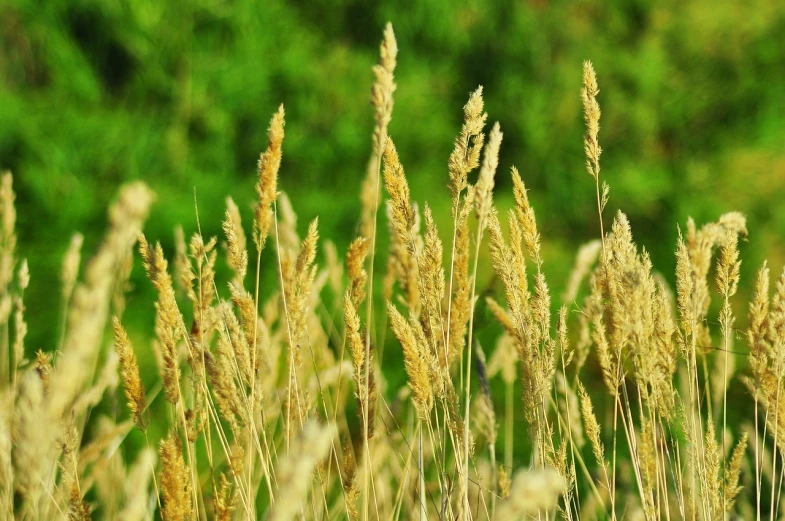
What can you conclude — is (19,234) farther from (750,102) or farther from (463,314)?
(750,102)

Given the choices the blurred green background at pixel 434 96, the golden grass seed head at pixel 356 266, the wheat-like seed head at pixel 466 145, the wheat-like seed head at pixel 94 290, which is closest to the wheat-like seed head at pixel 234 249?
the golden grass seed head at pixel 356 266

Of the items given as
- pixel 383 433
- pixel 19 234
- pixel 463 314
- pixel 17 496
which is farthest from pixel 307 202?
pixel 463 314

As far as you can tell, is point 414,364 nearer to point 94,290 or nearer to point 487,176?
point 487,176

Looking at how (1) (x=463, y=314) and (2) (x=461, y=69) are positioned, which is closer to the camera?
(1) (x=463, y=314)

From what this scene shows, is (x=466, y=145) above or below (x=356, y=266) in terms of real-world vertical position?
above

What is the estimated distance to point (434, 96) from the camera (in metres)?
3.79

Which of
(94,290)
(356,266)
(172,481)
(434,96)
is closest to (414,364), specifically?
(356,266)

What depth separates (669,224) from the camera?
131 inches

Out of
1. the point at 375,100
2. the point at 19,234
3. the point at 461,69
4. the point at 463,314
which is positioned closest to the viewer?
the point at 375,100

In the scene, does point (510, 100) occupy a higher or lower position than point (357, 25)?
lower

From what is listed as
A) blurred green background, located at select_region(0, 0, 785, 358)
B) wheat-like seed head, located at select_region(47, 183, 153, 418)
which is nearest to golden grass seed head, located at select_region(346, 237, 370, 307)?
wheat-like seed head, located at select_region(47, 183, 153, 418)

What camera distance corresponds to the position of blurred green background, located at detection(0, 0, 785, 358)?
336 cm

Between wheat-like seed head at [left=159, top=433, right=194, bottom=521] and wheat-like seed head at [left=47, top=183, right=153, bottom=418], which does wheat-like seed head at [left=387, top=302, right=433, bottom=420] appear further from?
wheat-like seed head at [left=47, top=183, right=153, bottom=418]

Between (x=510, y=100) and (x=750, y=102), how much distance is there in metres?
1.14
